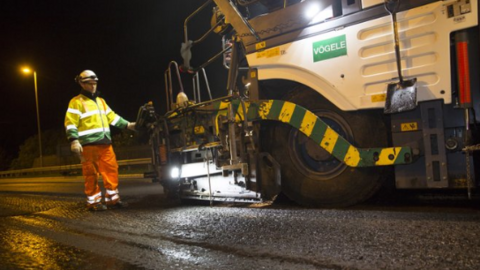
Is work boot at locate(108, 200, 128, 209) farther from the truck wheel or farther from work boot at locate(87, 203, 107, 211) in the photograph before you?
the truck wheel

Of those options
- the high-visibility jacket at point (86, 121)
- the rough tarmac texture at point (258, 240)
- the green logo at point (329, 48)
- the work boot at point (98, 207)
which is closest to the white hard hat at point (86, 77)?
the high-visibility jacket at point (86, 121)

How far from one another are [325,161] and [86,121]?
3.38 m

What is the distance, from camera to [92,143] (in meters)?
5.43

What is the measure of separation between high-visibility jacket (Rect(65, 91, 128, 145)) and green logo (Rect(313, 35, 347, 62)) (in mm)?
3286

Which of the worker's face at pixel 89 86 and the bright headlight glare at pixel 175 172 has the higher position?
the worker's face at pixel 89 86

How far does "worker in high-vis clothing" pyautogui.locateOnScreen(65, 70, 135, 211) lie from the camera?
17.6 ft

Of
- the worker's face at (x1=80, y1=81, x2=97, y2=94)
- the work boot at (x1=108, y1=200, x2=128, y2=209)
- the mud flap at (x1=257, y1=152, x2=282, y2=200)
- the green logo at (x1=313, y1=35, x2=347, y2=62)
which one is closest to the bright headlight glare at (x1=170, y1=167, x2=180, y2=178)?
the work boot at (x1=108, y1=200, x2=128, y2=209)

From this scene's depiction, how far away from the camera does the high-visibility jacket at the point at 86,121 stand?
5352mm

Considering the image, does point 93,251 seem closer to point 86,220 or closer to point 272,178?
point 86,220

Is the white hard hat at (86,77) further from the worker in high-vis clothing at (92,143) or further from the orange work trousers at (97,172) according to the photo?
the orange work trousers at (97,172)

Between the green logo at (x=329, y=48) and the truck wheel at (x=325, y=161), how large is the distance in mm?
441

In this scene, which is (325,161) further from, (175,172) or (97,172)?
(97,172)

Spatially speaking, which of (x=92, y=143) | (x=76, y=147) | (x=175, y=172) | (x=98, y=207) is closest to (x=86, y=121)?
(x=92, y=143)

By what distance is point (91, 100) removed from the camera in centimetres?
563
